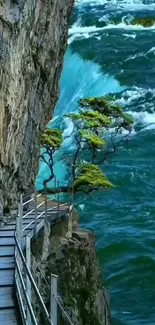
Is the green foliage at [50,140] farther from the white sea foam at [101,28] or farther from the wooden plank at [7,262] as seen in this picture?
the white sea foam at [101,28]

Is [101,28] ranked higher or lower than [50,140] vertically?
higher

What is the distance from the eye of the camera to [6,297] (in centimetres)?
1024

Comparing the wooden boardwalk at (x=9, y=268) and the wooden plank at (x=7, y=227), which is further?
the wooden plank at (x=7, y=227)

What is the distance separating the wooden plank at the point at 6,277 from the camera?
10852mm

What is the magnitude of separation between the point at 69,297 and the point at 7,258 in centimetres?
383

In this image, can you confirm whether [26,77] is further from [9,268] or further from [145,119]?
[145,119]

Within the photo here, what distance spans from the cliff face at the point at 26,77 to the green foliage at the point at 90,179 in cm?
246

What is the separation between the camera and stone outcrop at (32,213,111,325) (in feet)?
50.4

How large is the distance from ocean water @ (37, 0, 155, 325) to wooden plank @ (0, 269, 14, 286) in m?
10.8

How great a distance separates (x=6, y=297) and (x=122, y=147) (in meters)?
26.3

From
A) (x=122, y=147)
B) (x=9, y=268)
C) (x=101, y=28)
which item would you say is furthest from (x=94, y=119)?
(x=101, y=28)

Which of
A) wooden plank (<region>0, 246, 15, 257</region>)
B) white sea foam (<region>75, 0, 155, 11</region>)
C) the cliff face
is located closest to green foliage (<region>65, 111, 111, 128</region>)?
the cliff face

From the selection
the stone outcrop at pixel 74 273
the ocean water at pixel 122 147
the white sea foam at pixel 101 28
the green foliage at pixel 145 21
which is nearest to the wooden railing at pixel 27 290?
the stone outcrop at pixel 74 273

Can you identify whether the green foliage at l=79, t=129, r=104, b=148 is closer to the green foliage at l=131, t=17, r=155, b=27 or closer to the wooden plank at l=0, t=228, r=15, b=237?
the wooden plank at l=0, t=228, r=15, b=237
